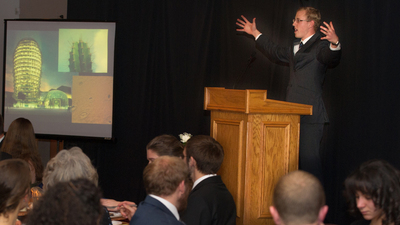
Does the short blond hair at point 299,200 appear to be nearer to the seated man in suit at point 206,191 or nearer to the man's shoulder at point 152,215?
the man's shoulder at point 152,215

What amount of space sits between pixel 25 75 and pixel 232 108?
345cm

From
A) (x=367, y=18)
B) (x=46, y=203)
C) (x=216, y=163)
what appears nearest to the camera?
(x=46, y=203)

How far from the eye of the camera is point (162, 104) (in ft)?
17.4

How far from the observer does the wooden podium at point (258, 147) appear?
9.42 ft

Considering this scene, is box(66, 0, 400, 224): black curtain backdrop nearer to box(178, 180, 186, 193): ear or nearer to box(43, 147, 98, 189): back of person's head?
box(178, 180, 186, 193): ear

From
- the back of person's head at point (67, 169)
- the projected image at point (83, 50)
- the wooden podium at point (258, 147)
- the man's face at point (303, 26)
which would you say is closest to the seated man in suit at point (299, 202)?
the back of person's head at point (67, 169)

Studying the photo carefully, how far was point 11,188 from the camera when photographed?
1843mm

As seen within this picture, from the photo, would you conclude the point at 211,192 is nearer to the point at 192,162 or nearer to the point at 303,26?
the point at 192,162

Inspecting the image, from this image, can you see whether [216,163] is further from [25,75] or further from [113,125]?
[25,75]

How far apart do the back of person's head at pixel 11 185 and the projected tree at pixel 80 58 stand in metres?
3.47

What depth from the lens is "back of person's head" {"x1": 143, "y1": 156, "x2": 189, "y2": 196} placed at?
6.58ft

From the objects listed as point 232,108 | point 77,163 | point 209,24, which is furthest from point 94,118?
point 77,163

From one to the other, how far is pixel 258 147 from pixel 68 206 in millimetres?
1837

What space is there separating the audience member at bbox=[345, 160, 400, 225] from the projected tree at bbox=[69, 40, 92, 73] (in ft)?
13.0
